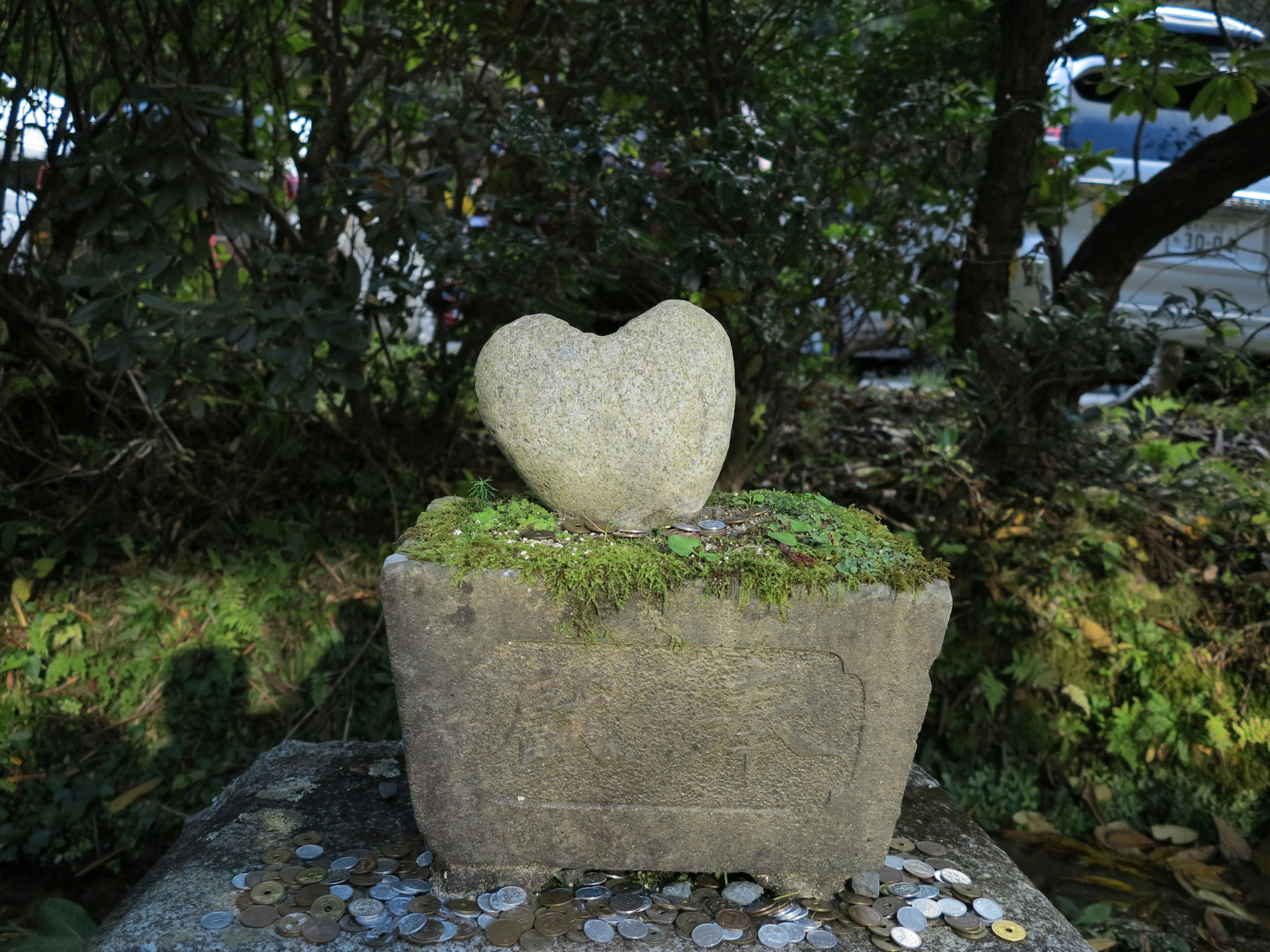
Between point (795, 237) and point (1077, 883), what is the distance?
2310 millimetres

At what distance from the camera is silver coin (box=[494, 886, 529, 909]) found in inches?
78.1

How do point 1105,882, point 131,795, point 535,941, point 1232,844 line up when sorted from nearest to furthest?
point 535,941 → point 1105,882 → point 1232,844 → point 131,795

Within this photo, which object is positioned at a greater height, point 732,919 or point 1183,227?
point 1183,227

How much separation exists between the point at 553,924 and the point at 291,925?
0.53 metres

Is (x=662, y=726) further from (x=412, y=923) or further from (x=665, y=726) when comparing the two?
(x=412, y=923)

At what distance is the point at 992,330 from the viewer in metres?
3.47

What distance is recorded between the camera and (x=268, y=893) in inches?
78.8

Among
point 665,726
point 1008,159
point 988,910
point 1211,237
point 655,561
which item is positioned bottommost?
point 988,910

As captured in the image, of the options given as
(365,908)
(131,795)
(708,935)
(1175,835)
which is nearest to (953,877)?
(708,935)

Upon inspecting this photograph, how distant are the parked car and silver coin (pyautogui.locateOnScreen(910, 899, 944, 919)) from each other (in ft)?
8.79

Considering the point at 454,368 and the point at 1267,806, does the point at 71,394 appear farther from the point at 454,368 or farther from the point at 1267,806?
the point at 1267,806

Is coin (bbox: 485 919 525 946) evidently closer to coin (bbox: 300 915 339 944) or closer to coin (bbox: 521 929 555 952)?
coin (bbox: 521 929 555 952)

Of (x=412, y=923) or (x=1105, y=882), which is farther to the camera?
(x=1105, y=882)

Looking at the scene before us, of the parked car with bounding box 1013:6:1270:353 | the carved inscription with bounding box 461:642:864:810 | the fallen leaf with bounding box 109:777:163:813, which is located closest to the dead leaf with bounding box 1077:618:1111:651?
the parked car with bounding box 1013:6:1270:353
